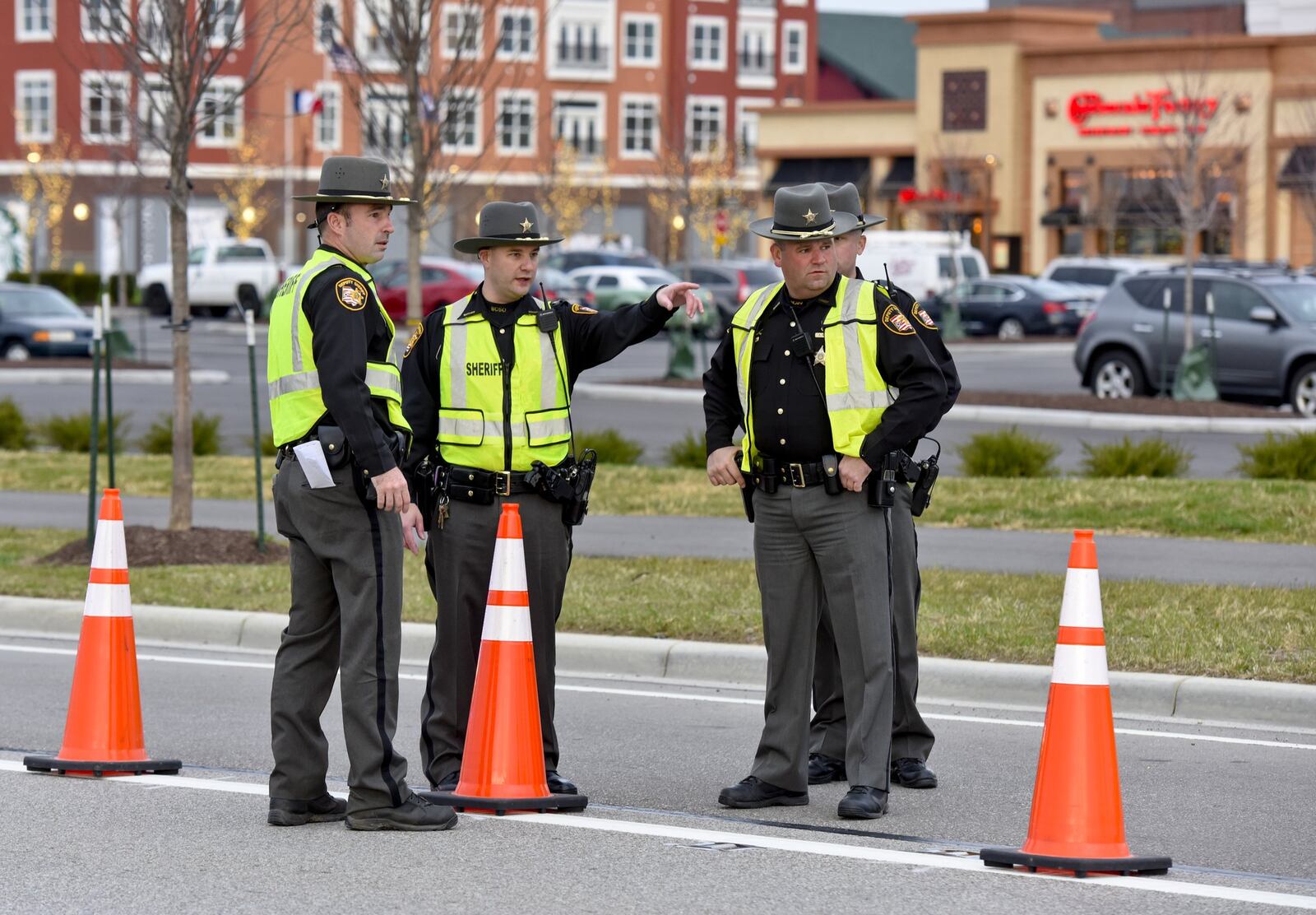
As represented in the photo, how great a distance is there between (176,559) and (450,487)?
6.44m

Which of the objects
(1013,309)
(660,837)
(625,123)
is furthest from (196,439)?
(625,123)

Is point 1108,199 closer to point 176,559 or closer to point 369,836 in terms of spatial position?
point 176,559

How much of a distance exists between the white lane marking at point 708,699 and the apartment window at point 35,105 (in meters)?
67.4

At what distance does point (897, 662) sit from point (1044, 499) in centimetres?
802

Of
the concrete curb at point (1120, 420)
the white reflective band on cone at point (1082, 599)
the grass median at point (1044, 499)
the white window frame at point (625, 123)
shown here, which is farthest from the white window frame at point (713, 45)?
the white reflective band on cone at point (1082, 599)

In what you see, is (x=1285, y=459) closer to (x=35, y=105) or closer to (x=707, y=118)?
(x=35, y=105)

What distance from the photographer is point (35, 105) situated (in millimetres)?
75438

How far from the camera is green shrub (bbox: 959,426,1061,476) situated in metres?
17.7

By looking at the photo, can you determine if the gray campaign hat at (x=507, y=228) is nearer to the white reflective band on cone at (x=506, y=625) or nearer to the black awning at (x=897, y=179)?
the white reflective band on cone at (x=506, y=625)

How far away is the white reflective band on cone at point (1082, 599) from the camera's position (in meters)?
6.27

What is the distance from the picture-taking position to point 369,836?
21.9 ft

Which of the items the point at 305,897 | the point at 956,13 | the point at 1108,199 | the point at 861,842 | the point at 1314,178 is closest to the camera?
the point at 305,897

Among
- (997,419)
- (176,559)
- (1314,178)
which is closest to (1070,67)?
(1314,178)

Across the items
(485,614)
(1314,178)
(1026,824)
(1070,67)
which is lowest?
(1026,824)
